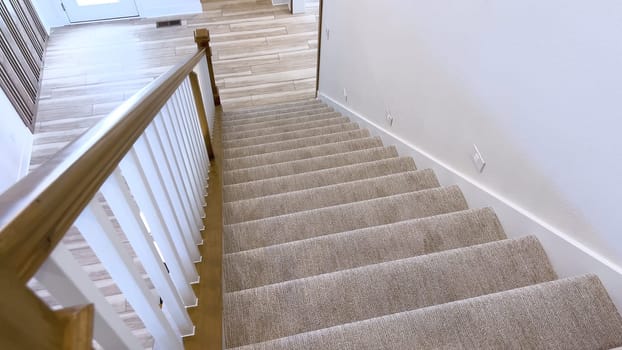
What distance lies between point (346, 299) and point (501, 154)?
921mm

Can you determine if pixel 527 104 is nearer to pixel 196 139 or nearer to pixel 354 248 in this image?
pixel 354 248

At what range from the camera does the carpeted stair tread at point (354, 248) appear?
1.31 metres

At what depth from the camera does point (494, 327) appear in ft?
3.21

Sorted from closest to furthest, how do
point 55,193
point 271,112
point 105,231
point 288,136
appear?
point 55,193
point 105,231
point 288,136
point 271,112

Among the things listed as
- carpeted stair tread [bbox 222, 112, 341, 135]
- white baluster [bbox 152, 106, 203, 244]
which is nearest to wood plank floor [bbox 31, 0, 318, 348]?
carpeted stair tread [bbox 222, 112, 341, 135]

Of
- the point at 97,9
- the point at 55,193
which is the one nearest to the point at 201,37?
the point at 55,193

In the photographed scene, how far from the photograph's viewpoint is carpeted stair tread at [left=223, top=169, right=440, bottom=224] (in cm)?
181

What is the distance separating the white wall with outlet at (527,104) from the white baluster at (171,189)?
1242mm

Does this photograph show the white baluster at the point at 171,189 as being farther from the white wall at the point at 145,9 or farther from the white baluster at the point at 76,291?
the white wall at the point at 145,9

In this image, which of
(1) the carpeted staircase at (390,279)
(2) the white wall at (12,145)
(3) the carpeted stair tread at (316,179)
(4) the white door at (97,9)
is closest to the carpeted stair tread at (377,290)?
(1) the carpeted staircase at (390,279)

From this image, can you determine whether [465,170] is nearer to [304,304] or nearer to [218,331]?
[304,304]

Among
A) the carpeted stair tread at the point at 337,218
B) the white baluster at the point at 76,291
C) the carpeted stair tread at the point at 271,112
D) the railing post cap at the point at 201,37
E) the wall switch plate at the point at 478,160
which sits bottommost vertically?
the carpeted stair tread at the point at 271,112

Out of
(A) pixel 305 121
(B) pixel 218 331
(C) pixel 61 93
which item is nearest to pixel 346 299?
(B) pixel 218 331

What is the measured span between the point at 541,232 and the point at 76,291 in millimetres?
1454
